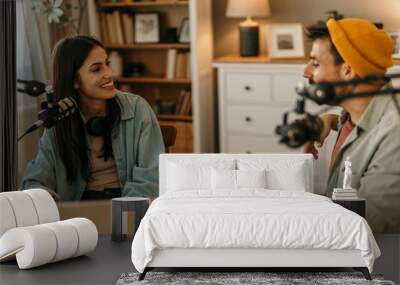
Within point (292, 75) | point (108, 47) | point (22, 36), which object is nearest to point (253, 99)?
point (292, 75)

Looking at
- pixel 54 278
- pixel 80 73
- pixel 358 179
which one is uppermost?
pixel 80 73

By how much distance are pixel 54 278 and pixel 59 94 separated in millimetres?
1984

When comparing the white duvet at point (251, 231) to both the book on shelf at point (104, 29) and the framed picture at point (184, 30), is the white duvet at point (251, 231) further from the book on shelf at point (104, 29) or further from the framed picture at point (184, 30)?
the framed picture at point (184, 30)

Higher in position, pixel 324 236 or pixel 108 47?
pixel 108 47

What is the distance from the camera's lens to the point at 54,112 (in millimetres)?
6742

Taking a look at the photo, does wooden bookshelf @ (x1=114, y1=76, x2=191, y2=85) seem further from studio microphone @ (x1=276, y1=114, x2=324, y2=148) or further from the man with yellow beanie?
studio microphone @ (x1=276, y1=114, x2=324, y2=148)

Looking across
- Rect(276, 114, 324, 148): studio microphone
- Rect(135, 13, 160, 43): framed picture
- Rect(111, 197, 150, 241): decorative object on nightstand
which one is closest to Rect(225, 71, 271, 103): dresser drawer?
Rect(135, 13, 160, 43): framed picture

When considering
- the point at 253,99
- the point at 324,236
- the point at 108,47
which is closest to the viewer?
the point at 324,236

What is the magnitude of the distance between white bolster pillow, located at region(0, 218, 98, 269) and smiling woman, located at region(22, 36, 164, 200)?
4.19 feet

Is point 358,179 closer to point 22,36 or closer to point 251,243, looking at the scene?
point 251,243

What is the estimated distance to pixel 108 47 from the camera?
714 cm

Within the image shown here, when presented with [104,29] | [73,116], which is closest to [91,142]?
[73,116]

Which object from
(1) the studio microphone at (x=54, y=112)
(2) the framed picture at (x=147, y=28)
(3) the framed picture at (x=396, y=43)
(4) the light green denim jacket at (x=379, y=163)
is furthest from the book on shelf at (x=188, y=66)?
(3) the framed picture at (x=396, y=43)

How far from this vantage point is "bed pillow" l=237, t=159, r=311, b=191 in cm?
607
